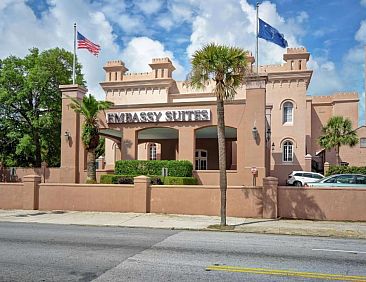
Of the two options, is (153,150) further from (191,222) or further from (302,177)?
(191,222)

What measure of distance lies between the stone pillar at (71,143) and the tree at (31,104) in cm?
946

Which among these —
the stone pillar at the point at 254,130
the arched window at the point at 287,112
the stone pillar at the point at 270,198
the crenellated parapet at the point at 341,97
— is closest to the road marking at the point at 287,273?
the stone pillar at the point at 270,198

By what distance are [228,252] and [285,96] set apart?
3133 centimetres

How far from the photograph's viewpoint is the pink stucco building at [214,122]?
2320cm

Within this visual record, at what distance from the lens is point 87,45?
2598cm

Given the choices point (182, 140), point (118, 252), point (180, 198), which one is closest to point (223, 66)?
point (180, 198)

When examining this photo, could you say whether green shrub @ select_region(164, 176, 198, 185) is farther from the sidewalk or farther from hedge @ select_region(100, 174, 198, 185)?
the sidewalk

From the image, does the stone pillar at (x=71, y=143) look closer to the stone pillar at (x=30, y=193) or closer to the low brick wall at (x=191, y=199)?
the low brick wall at (x=191, y=199)

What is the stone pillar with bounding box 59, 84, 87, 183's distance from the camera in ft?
83.1

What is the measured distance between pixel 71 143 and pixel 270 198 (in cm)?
1482

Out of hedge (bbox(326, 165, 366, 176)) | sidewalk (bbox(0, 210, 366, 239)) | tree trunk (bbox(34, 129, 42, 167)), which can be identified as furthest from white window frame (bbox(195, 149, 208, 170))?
sidewalk (bbox(0, 210, 366, 239))

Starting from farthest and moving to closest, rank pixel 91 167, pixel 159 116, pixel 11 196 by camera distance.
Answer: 1. pixel 159 116
2. pixel 91 167
3. pixel 11 196

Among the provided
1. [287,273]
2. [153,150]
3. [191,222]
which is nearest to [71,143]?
[191,222]

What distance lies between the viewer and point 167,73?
139 feet
